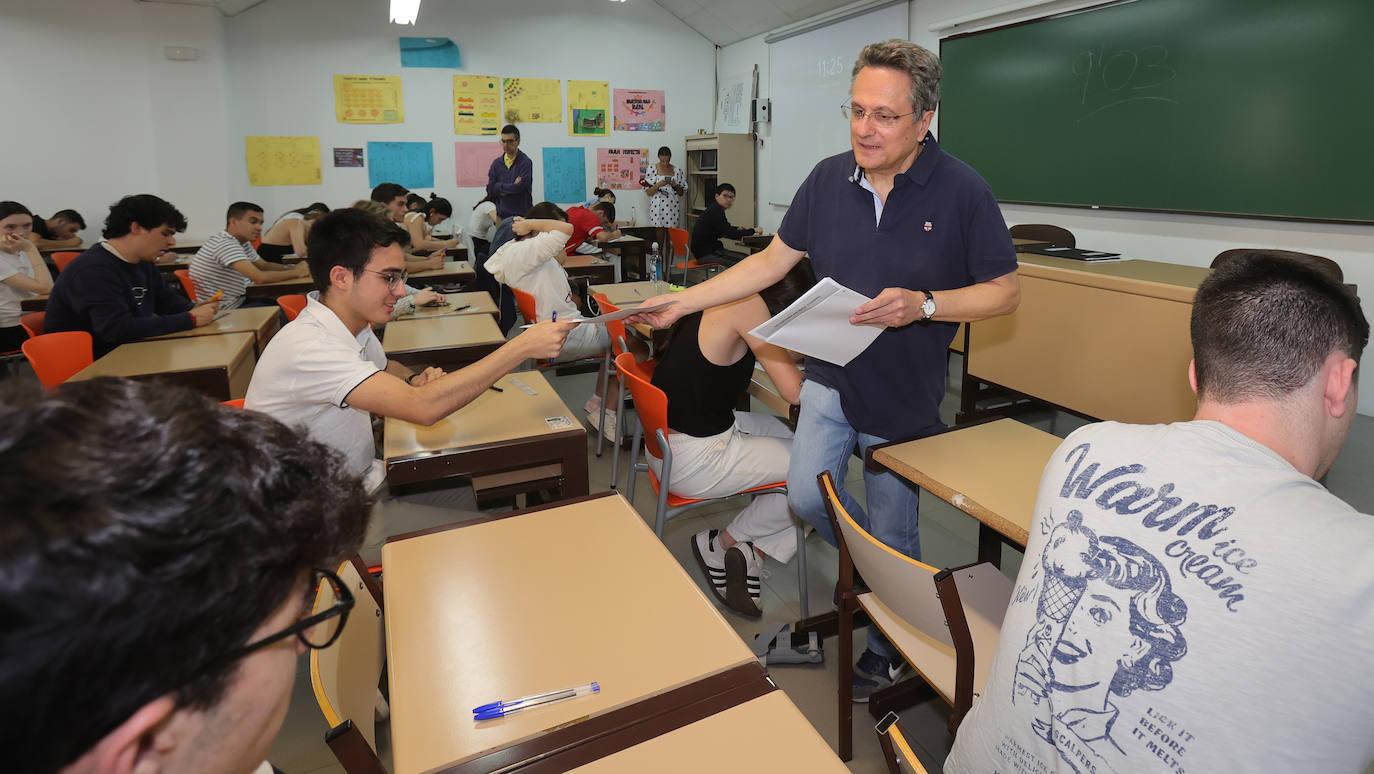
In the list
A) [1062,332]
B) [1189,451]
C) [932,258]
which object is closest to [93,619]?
[1189,451]

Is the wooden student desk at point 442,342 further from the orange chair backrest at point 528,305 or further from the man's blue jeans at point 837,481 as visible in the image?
the man's blue jeans at point 837,481

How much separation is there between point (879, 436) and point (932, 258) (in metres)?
0.50

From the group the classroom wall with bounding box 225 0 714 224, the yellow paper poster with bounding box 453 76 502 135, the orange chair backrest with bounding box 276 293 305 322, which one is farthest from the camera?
the yellow paper poster with bounding box 453 76 502 135

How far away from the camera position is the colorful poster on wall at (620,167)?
9.30m

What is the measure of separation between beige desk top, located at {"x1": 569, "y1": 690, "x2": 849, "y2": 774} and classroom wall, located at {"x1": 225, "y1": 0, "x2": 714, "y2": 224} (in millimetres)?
8571

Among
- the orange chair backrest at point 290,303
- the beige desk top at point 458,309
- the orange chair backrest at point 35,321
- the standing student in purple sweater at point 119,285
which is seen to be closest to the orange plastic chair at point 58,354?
the standing student in purple sweater at point 119,285

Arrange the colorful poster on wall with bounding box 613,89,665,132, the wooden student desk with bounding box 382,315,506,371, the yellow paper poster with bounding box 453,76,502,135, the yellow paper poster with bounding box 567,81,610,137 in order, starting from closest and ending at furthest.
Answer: the wooden student desk with bounding box 382,315,506,371
the yellow paper poster with bounding box 453,76,502,135
the yellow paper poster with bounding box 567,81,610,137
the colorful poster on wall with bounding box 613,89,665,132

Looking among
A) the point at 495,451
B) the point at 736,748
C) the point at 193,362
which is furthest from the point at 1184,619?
the point at 193,362

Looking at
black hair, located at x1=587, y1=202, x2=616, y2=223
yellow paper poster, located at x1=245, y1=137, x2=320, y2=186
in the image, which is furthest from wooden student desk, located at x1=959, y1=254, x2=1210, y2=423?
yellow paper poster, located at x1=245, y1=137, x2=320, y2=186

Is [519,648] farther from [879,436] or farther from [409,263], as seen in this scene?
[409,263]

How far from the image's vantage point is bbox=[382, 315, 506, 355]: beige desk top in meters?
3.08

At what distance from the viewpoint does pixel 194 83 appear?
7.29m

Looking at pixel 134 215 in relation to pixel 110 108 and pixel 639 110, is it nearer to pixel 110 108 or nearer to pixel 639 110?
pixel 110 108

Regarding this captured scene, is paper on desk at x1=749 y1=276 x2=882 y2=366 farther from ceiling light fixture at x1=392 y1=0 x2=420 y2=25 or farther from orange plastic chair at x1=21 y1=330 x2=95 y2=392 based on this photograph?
ceiling light fixture at x1=392 y1=0 x2=420 y2=25
